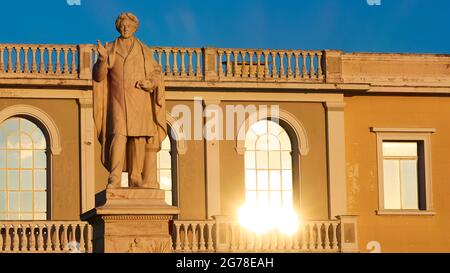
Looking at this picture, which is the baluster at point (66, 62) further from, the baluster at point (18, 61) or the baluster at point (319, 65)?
the baluster at point (319, 65)

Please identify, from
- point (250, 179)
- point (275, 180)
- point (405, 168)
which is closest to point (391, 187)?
point (405, 168)

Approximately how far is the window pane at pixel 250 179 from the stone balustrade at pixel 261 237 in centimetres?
294

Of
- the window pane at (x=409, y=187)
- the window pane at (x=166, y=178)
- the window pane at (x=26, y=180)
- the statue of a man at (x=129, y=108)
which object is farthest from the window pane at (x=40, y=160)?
the statue of a man at (x=129, y=108)

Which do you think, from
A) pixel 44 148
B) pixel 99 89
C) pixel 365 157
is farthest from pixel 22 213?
pixel 99 89

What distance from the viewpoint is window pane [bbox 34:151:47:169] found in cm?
3638

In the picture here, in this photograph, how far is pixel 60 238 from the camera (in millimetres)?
33406

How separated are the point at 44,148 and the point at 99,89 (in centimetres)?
1638

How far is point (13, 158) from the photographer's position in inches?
1426

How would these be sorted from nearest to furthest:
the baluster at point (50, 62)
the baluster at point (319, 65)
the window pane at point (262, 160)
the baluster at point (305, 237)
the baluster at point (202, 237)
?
1. the baluster at point (202, 237)
2. the baluster at point (305, 237)
3. the baluster at point (50, 62)
4. the window pane at point (262, 160)
5. the baluster at point (319, 65)

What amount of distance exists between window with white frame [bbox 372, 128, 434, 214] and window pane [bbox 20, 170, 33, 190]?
8.37 meters

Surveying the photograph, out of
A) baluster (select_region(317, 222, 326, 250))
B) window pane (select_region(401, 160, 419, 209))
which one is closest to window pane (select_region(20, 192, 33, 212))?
baluster (select_region(317, 222, 326, 250))

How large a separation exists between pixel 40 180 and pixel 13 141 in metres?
1.08

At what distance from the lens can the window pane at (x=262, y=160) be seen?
123 ft

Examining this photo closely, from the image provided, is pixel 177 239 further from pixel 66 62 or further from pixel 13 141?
pixel 66 62
